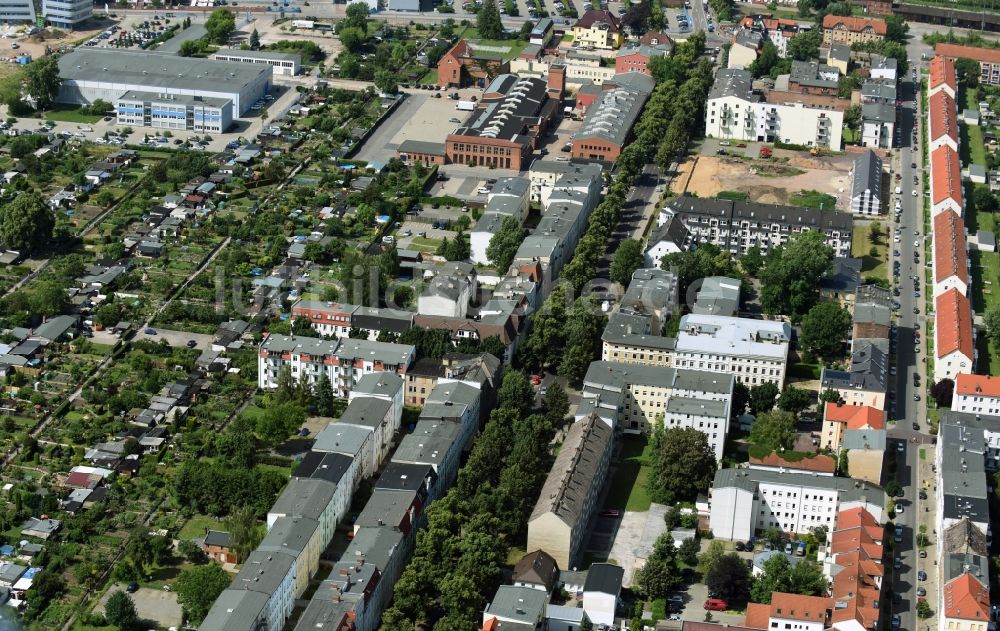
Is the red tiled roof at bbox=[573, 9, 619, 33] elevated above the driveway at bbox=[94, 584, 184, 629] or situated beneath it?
elevated above

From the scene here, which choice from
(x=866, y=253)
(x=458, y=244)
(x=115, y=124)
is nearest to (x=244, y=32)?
(x=115, y=124)

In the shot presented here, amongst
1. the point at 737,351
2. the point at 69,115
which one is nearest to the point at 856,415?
the point at 737,351

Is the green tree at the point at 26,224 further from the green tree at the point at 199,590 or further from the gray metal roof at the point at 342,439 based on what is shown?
the green tree at the point at 199,590

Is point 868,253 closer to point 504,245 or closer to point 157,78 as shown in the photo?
point 504,245

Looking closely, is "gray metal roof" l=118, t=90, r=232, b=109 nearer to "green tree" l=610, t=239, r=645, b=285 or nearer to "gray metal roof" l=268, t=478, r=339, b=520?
"green tree" l=610, t=239, r=645, b=285

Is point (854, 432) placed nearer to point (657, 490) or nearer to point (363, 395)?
point (657, 490)

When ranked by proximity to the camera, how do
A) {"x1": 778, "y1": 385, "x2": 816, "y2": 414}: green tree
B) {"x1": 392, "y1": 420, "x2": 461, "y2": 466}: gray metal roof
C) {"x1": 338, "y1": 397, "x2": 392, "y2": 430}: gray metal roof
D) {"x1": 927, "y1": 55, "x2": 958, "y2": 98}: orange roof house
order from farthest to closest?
{"x1": 927, "y1": 55, "x2": 958, "y2": 98}: orange roof house → {"x1": 778, "y1": 385, "x2": 816, "y2": 414}: green tree → {"x1": 338, "y1": 397, "x2": 392, "y2": 430}: gray metal roof → {"x1": 392, "y1": 420, "x2": 461, "y2": 466}: gray metal roof

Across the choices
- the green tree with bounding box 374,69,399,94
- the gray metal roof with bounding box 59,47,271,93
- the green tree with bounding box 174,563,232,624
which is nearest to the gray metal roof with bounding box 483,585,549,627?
the green tree with bounding box 174,563,232,624
